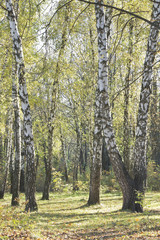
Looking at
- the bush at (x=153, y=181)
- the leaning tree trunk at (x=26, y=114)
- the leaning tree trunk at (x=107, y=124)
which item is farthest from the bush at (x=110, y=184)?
the leaning tree trunk at (x=107, y=124)

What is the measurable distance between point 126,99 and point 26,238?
9.66m

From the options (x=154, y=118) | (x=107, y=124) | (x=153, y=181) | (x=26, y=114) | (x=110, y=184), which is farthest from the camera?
(x=110, y=184)

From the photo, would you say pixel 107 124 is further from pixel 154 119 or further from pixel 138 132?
pixel 154 119

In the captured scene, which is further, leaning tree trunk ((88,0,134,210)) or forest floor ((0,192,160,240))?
leaning tree trunk ((88,0,134,210))

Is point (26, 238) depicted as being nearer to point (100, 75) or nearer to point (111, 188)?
point (100, 75)

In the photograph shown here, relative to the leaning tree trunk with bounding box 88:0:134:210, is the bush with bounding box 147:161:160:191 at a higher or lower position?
lower

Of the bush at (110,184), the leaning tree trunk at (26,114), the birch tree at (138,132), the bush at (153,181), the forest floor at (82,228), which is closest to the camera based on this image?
the forest floor at (82,228)

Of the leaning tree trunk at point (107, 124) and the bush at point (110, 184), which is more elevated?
the leaning tree trunk at point (107, 124)

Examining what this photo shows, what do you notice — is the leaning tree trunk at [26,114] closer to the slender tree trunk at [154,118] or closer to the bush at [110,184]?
the slender tree trunk at [154,118]

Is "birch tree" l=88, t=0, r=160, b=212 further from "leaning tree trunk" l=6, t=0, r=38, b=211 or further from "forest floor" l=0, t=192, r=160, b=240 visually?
"leaning tree trunk" l=6, t=0, r=38, b=211

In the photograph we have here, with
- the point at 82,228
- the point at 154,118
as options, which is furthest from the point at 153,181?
the point at 82,228

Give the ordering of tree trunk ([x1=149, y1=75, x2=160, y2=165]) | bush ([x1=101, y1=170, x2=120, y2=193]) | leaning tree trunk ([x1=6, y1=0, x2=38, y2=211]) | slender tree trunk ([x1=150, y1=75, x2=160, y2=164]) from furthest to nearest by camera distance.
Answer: bush ([x1=101, y1=170, x2=120, y2=193])
tree trunk ([x1=149, y1=75, x2=160, y2=165])
slender tree trunk ([x1=150, y1=75, x2=160, y2=164])
leaning tree trunk ([x1=6, y1=0, x2=38, y2=211])

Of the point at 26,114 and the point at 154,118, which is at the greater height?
the point at 154,118

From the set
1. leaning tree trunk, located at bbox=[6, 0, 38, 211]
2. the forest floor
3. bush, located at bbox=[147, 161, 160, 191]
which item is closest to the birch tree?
the forest floor
